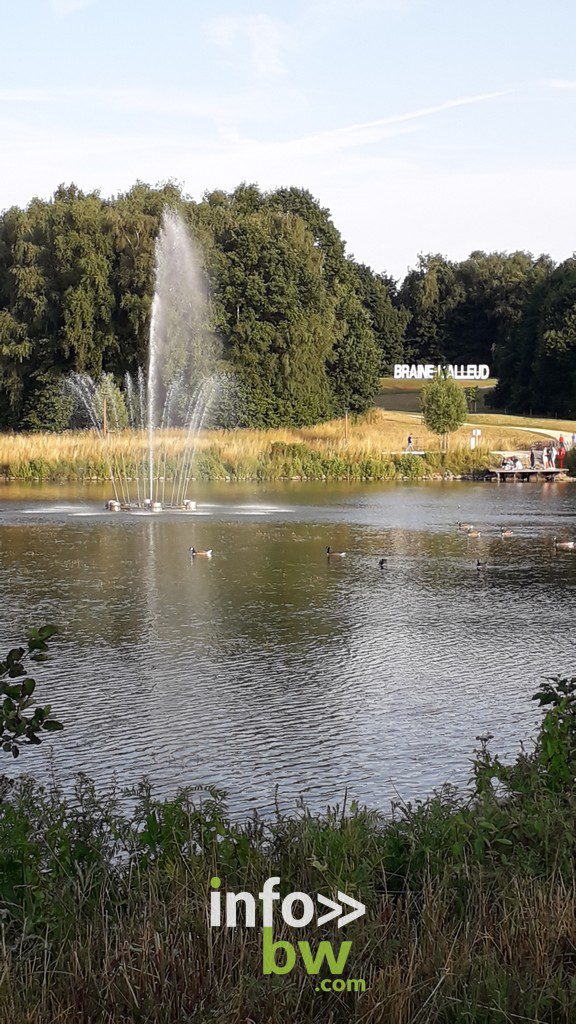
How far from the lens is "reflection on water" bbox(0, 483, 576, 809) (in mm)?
10383

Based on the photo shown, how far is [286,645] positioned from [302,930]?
10.3 m

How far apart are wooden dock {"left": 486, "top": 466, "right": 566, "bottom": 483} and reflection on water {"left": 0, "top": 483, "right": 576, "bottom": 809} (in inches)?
924

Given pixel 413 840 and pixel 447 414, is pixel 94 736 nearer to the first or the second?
pixel 413 840

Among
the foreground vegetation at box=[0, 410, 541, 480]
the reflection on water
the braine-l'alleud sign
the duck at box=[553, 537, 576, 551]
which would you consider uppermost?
the braine-l'alleud sign

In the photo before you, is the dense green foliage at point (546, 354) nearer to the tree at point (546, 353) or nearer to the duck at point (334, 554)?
the tree at point (546, 353)

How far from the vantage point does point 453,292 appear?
114m

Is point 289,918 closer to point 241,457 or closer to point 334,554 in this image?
point 334,554

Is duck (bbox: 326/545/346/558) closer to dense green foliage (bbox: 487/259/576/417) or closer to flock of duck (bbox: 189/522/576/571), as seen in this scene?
flock of duck (bbox: 189/522/576/571)

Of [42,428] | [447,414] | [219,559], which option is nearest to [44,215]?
[42,428]

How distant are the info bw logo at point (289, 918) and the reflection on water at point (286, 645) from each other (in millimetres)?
3517

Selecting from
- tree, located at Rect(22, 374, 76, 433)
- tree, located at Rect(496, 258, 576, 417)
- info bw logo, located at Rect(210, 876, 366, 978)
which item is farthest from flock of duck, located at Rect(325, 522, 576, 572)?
tree, located at Rect(496, 258, 576, 417)

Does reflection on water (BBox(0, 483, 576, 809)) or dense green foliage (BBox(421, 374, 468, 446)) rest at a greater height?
dense green foliage (BBox(421, 374, 468, 446))

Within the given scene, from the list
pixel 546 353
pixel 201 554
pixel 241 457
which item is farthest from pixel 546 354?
pixel 201 554

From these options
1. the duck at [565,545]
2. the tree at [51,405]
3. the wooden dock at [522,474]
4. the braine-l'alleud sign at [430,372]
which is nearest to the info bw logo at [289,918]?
the duck at [565,545]
